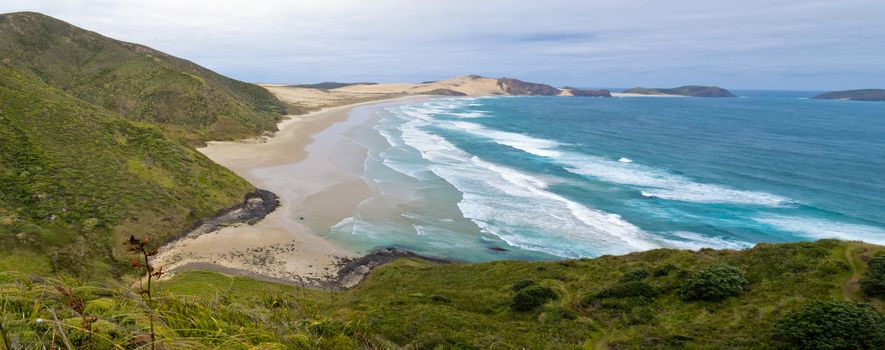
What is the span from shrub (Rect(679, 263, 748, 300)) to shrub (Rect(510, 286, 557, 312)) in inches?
198

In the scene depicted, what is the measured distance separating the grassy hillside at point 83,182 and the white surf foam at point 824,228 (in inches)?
1852

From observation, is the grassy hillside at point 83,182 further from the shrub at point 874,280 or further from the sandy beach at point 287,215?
the shrub at point 874,280

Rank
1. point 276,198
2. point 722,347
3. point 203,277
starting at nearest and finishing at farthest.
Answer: point 722,347
point 203,277
point 276,198

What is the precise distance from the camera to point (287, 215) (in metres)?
37.8

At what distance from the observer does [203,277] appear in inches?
1000

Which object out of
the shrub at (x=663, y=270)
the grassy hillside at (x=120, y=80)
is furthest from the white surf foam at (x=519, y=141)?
the shrub at (x=663, y=270)

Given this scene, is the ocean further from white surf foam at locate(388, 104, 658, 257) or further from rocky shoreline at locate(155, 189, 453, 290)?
rocky shoreline at locate(155, 189, 453, 290)

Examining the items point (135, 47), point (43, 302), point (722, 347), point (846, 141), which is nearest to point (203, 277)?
point (43, 302)

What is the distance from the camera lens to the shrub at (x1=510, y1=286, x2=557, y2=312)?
18.3 m

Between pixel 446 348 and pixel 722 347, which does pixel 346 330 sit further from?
pixel 722 347

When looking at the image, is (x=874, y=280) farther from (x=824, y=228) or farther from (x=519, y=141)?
(x=519, y=141)

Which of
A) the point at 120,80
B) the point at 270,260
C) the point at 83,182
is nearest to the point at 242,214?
the point at 270,260

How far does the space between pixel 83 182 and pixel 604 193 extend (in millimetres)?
45047

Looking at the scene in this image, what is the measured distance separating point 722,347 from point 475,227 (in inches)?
946
